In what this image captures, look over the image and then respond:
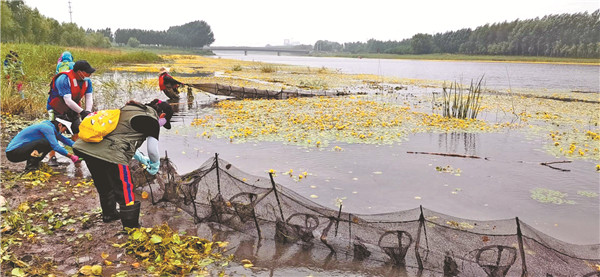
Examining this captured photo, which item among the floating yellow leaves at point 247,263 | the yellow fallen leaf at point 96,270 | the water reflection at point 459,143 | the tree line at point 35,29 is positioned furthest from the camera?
the tree line at point 35,29

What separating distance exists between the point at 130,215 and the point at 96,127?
1.08m

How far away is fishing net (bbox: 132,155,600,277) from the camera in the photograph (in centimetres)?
378

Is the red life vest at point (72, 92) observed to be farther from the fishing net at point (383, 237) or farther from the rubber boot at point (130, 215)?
the rubber boot at point (130, 215)

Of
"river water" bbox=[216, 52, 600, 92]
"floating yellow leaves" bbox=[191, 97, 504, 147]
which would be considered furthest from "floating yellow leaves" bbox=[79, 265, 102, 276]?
"river water" bbox=[216, 52, 600, 92]

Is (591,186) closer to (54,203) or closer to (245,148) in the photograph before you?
(245,148)

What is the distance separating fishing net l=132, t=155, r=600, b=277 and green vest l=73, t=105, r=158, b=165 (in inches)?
46.5

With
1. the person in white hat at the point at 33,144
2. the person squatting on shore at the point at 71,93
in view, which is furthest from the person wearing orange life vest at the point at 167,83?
the person in white hat at the point at 33,144

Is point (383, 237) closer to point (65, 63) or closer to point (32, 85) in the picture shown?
point (65, 63)

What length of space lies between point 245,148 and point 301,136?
1792mm

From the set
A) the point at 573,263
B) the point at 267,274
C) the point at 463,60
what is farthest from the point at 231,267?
the point at 463,60

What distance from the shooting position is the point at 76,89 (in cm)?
666

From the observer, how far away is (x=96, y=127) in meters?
4.21

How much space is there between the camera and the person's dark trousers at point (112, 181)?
4.41m

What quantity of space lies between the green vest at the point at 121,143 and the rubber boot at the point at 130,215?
1.74 feet
